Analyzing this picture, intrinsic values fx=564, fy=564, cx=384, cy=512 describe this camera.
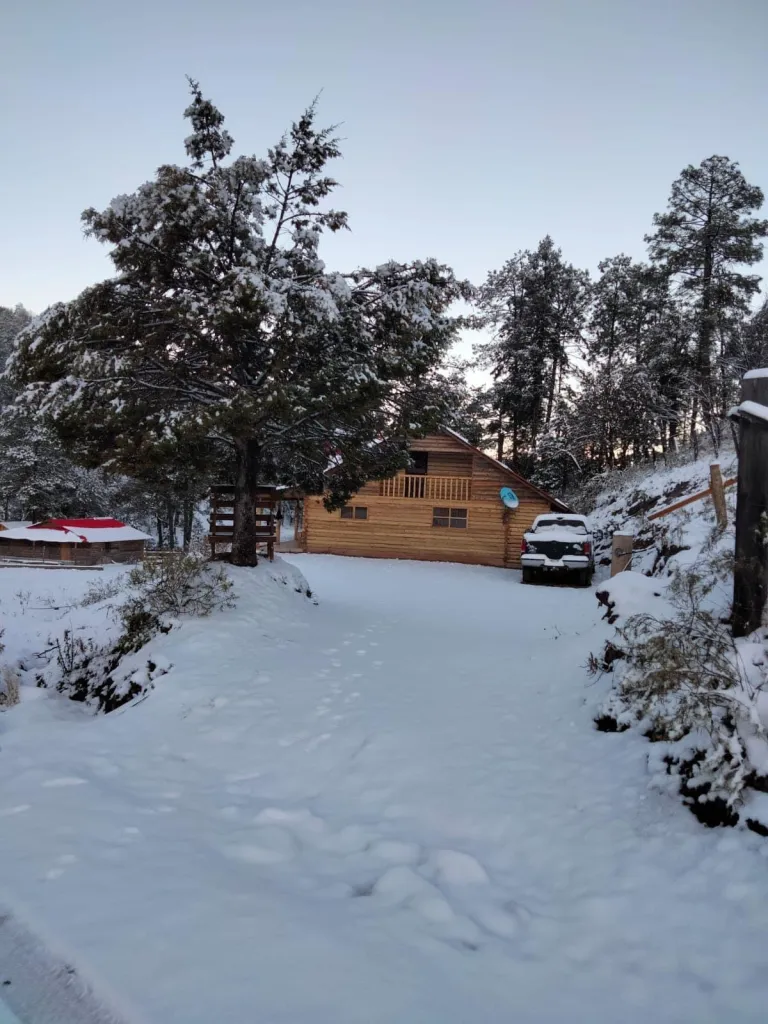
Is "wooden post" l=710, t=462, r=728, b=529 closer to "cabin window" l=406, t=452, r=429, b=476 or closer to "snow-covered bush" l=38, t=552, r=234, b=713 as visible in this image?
"snow-covered bush" l=38, t=552, r=234, b=713

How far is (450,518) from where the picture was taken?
2261cm

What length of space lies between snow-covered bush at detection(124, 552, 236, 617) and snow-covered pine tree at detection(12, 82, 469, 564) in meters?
1.88

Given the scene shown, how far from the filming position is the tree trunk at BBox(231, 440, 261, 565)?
Answer: 1066 centimetres

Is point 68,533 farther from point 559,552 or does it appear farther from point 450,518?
point 559,552

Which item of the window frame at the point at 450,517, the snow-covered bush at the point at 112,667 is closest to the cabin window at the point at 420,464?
the window frame at the point at 450,517

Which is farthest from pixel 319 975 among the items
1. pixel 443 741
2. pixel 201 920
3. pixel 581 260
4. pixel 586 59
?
pixel 581 260

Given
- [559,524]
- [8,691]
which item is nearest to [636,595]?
[8,691]

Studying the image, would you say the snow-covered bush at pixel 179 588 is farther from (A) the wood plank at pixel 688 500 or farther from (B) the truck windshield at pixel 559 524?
(B) the truck windshield at pixel 559 524

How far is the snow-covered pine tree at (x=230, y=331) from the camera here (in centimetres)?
890

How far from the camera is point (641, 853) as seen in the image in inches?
122

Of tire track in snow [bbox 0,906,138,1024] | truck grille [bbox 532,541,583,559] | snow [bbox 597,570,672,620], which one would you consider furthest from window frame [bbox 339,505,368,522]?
tire track in snow [bbox 0,906,138,1024]

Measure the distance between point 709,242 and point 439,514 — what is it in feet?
57.1

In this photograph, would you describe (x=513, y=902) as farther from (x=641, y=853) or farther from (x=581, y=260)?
(x=581, y=260)

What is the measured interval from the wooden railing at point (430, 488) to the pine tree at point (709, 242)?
10.6 meters
